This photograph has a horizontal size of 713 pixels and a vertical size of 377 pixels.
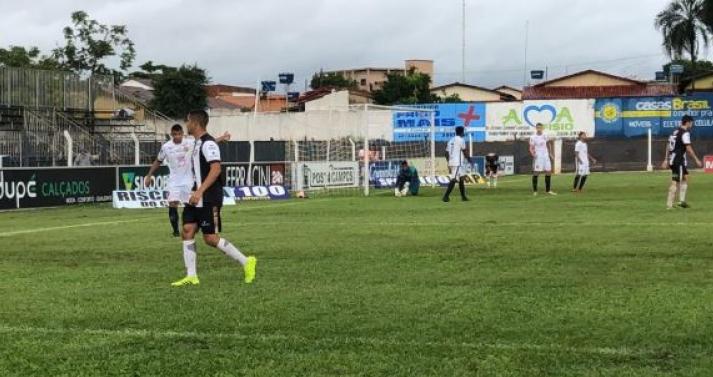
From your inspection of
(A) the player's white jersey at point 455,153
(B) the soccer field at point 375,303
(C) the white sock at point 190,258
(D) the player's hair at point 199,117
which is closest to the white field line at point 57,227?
(B) the soccer field at point 375,303

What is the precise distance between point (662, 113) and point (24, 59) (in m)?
52.1

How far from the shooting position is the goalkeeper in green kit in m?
28.2

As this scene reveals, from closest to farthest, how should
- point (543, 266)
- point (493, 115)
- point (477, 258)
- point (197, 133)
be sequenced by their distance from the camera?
point (197, 133) → point (543, 266) → point (477, 258) → point (493, 115)

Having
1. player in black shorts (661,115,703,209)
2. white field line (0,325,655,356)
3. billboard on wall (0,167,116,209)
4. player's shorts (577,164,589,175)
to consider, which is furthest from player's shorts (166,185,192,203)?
player's shorts (577,164,589,175)

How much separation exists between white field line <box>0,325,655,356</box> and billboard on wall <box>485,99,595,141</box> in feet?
194

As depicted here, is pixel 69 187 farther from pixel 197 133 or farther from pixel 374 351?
pixel 374 351

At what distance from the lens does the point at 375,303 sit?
26.0 ft

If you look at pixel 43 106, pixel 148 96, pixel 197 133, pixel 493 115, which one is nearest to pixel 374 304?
pixel 197 133

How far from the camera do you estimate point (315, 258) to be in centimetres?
1127

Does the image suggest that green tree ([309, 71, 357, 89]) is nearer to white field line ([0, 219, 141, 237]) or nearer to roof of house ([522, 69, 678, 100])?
roof of house ([522, 69, 678, 100])

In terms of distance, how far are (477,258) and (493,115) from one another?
56858mm

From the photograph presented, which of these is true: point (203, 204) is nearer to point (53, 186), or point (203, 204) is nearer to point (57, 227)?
point (57, 227)

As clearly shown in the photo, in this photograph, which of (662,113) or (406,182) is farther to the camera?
(662,113)

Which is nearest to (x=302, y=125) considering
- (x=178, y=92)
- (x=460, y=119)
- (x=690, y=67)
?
(x=460, y=119)
